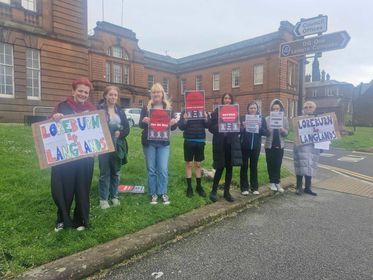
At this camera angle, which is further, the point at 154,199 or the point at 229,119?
the point at 229,119

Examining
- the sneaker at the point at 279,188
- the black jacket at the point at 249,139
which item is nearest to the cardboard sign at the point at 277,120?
the black jacket at the point at 249,139

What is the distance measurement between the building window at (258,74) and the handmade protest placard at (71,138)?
39554mm

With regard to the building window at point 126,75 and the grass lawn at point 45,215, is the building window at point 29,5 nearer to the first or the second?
the grass lawn at point 45,215

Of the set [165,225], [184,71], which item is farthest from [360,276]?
[184,71]

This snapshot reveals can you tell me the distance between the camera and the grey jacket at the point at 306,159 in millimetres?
6922

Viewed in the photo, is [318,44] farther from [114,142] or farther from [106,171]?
[106,171]

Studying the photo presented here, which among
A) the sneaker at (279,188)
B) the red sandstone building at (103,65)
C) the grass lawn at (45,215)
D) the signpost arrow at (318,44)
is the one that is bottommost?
the sneaker at (279,188)

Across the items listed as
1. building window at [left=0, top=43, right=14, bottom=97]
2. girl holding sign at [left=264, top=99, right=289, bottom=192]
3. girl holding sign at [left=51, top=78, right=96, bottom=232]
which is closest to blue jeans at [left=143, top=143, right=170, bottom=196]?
girl holding sign at [left=51, top=78, right=96, bottom=232]

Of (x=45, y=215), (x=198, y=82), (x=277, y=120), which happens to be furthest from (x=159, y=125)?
(x=198, y=82)

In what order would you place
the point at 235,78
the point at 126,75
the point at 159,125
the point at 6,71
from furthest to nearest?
the point at 235,78
the point at 126,75
the point at 6,71
the point at 159,125

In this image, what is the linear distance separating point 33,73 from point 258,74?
29.2 m

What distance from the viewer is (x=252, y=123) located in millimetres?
6305

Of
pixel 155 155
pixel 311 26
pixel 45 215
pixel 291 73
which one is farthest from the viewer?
pixel 291 73

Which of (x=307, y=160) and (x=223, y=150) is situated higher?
(x=223, y=150)
